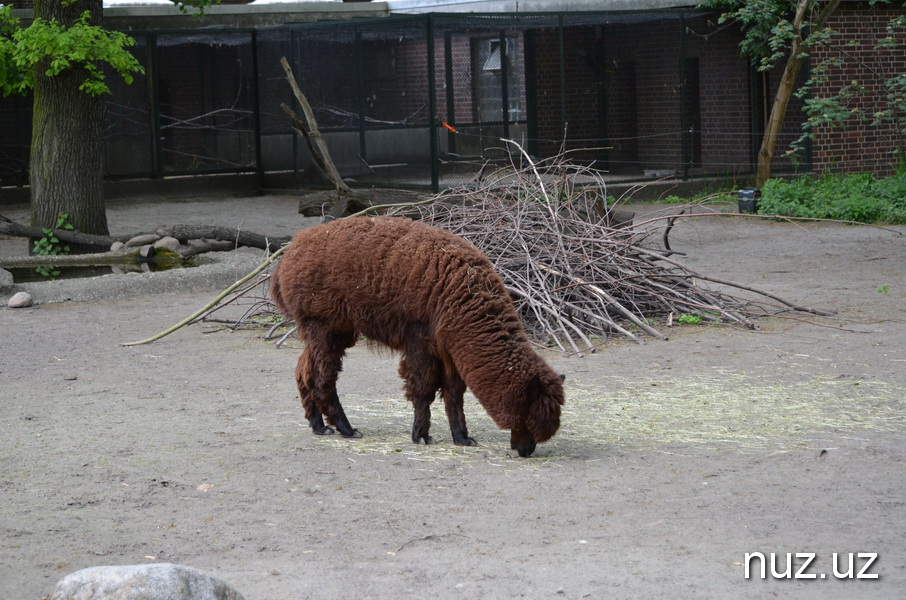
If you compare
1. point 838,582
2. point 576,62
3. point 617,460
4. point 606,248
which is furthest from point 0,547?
point 576,62

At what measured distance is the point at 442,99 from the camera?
56.8ft

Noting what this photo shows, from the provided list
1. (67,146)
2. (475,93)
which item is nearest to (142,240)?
(67,146)

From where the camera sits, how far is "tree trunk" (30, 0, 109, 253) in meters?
13.7

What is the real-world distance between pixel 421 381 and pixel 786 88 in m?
13.4

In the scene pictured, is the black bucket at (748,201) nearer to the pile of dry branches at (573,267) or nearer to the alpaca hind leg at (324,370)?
the pile of dry branches at (573,267)

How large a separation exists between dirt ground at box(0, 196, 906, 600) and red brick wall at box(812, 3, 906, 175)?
1012 centimetres

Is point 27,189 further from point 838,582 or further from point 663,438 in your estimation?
point 838,582

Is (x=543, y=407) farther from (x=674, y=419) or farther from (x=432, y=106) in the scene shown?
(x=432, y=106)

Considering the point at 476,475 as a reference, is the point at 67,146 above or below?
above

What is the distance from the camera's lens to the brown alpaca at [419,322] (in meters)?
5.51

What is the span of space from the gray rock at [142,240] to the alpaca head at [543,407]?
8.84 m

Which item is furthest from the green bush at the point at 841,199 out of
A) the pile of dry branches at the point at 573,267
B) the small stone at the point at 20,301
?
the small stone at the point at 20,301

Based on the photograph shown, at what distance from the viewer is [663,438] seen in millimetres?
6016

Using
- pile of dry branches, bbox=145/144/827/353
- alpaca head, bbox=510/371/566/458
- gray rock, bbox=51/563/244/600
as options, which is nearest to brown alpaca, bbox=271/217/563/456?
alpaca head, bbox=510/371/566/458
